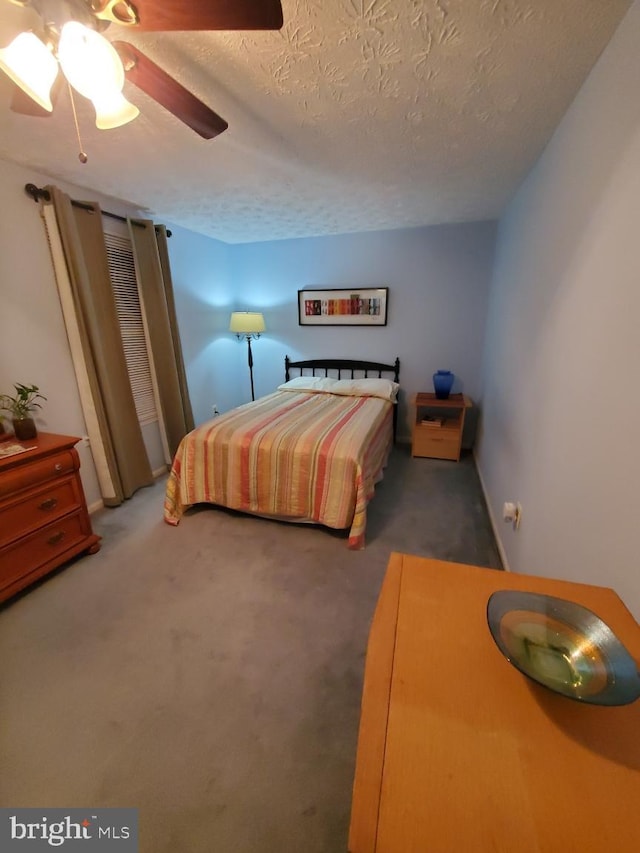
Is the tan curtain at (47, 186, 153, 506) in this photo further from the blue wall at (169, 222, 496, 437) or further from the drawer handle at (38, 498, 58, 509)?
the blue wall at (169, 222, 496, 437)

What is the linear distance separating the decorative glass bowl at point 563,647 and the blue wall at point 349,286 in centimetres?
324

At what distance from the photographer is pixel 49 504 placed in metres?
1.87

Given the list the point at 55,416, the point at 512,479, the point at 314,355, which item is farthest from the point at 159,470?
the point at 512,479

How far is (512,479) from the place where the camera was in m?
2.00

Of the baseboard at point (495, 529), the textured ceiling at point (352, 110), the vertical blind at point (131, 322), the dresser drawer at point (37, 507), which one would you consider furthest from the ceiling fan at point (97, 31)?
the baseboard at point (495, 529)

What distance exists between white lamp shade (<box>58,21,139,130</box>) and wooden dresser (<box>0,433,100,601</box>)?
63.8 inches

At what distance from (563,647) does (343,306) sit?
3.70 meters

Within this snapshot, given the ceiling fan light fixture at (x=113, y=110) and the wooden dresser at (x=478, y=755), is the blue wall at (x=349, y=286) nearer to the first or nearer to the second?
the ceiling fan light fixture at (x=113, y=110)

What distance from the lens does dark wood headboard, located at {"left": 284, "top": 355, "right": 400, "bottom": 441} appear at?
389 cm

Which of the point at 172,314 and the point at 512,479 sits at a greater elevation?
the point at 172,314

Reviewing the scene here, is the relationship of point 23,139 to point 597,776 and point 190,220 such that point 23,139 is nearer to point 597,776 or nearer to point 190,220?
point 190,220

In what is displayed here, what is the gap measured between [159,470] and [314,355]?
2175 mm

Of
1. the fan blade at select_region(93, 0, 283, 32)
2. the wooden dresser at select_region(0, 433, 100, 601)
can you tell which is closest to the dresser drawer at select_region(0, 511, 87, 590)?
the wooden dresser at select_region(0, 433, 100, 601)

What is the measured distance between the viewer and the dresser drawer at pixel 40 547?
1717 mm
